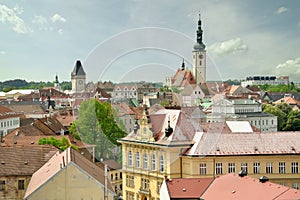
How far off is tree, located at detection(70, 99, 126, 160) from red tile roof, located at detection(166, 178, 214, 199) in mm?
4537

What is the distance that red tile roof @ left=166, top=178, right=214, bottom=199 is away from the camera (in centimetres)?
2891

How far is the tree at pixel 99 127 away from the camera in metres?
31.2

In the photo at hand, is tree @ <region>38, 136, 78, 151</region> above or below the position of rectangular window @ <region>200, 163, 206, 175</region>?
above

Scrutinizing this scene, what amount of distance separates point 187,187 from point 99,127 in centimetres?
763

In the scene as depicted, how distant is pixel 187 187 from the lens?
29.4 m

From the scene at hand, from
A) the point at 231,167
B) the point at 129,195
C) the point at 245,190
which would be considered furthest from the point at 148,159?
the point at 245,190

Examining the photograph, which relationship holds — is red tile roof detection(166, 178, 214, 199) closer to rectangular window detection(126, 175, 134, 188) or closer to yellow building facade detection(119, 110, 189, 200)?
yellow building facade detection(119, 110, 189, 200)

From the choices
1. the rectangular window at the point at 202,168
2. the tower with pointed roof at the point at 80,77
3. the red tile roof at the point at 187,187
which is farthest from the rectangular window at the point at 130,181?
the tower with pointed roof at the point at 80,77

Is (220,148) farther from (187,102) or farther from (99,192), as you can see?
(99,192)

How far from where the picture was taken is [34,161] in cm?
3206

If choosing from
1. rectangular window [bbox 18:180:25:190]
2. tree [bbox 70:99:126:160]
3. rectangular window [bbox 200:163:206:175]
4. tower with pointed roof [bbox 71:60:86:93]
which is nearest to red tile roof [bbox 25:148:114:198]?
rectangular window [bbox 18:180:25:190]

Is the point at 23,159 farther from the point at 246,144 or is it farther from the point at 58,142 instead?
the point at 246,144

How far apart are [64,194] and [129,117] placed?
17.4 ft

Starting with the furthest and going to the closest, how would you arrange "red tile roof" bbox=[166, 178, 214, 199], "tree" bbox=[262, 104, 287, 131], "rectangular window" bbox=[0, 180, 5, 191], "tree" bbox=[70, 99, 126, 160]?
"tree" bbox=[262, 104, 287, 131] < "tree" bbox=[70, 99, 126, 160] < "rectangular window" bbox=[0, 180, 5, 191] < "red tile roof" bbox=[166, 178, 214, 199]
